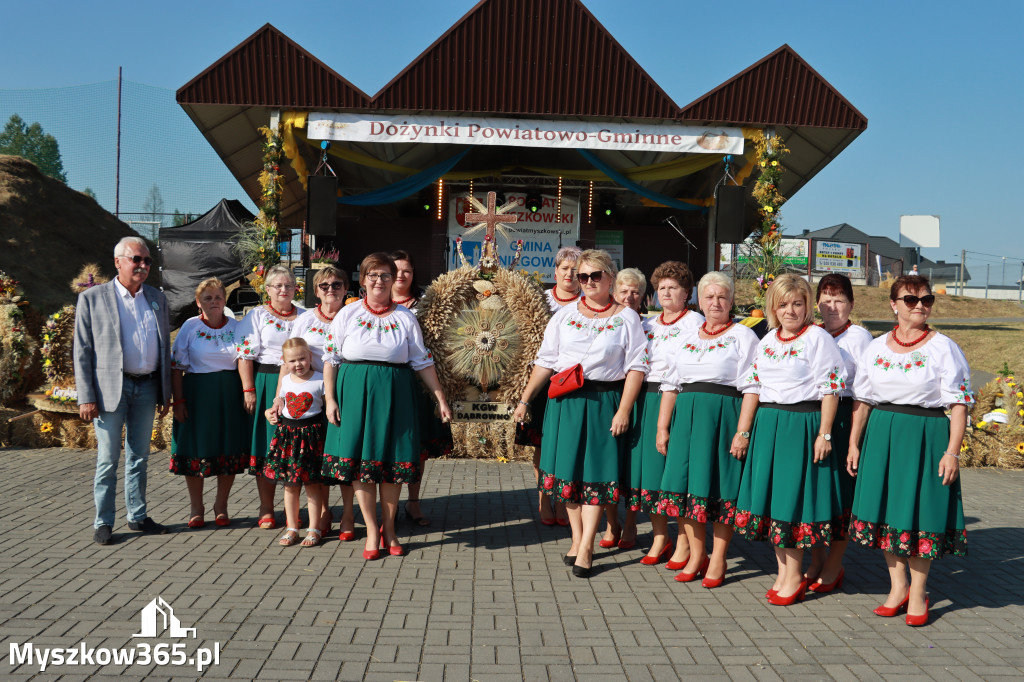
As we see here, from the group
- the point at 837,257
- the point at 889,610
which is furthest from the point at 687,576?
the point at 837,257

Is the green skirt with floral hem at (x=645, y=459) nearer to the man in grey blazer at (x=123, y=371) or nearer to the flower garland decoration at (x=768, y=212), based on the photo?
the man in grey blazer at (x=123, y=371)

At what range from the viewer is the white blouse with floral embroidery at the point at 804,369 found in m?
4.12

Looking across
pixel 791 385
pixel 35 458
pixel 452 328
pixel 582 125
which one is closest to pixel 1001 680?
pixel 791 385

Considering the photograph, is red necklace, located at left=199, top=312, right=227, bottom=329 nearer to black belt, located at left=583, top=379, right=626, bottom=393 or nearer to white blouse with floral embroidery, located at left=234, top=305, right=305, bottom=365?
white blouse with floral embroidery, located at left=234, top=305, right=305, bottom=365

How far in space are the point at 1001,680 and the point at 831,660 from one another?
666mm

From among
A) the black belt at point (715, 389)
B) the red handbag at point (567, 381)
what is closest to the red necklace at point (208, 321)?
the red handbag at point (567, 381)

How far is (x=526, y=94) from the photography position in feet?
37.6

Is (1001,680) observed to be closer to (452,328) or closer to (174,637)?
(174,637)

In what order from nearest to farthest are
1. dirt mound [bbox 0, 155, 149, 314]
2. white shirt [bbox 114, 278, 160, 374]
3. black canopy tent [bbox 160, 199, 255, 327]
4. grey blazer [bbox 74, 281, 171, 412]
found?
grey blazer [bbox 74, 281, 171, 412]
white shirt [bbox 114, 278, 160, 374]
black canopy tent [bbox 160, 199, 255, 327]
dirt mound [bbox 0, 155, 149, 314]

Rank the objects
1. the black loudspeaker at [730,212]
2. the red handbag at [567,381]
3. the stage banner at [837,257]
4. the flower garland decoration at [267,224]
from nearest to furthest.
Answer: the red handbag at [567,381] → the flower garland decoration at [267,224] → the black loudspeaker at [730,212] → the stage banner at [837,257]

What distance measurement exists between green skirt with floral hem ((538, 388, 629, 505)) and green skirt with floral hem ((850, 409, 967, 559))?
138 centimetres

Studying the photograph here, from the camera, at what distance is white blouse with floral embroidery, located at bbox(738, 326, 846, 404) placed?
13.5 feet

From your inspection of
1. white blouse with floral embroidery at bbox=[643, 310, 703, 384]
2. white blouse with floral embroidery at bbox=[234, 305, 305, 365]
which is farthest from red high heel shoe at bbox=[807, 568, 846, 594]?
white blouse with floral embroidery at bbox=[234, 305, 305, 365]

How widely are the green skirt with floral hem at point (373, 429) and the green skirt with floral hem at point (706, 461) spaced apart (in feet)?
5.34
